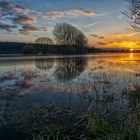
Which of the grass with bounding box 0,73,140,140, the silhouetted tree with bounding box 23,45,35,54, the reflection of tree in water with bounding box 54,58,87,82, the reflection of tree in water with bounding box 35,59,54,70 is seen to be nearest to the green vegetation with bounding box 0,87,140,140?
the grass with bounding box 0,73,140,140

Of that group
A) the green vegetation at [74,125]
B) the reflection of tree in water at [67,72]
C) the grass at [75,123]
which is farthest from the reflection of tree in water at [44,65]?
the green vegetation at [74,125]

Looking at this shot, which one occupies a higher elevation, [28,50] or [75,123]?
[28,50]

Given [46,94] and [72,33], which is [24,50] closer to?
[72,33]

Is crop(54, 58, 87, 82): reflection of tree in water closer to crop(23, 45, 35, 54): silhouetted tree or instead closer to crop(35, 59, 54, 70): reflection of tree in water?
crop(35, 59, 54, 70): reflection of tree in water

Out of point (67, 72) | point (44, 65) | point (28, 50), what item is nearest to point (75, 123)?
point (67, 72)

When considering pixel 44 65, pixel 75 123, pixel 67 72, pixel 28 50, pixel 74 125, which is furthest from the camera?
pixel 28 50

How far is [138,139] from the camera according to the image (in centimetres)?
608

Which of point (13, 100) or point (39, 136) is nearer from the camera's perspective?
point (39, 136)

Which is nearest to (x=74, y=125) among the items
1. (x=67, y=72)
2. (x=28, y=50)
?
(x=67, y=72)

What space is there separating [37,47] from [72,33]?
15.9m

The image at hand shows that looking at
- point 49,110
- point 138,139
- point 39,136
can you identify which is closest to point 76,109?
point 49,110

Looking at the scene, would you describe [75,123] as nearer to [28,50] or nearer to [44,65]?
[44,65]

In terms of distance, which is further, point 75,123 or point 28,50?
point 28,50

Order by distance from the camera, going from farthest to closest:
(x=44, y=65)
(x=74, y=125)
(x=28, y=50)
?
(x=28, y=50) < (x=44, y=65) < (x=74, y=125)
